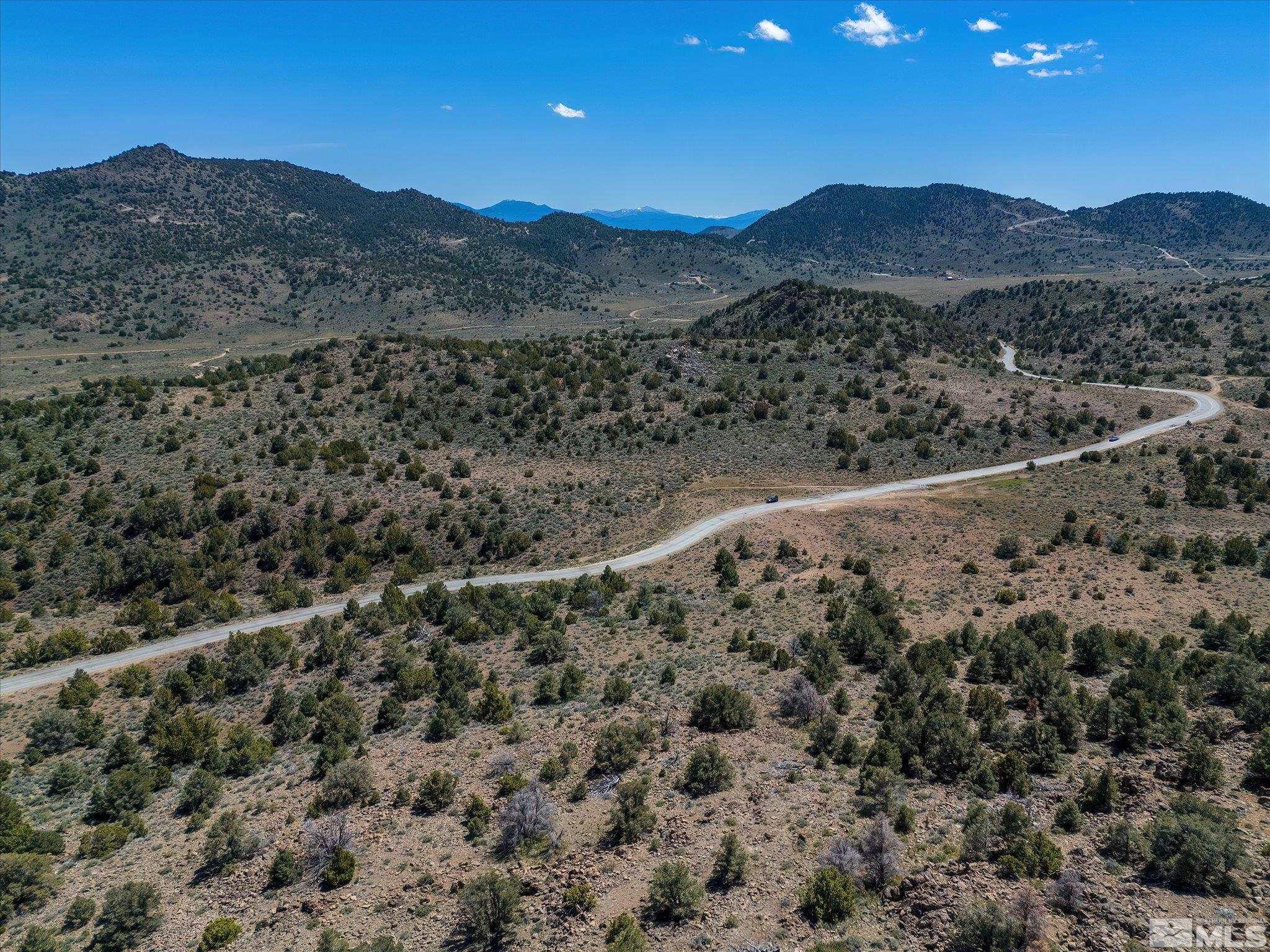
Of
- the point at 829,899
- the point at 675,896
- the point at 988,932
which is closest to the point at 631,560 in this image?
the point at 675,896

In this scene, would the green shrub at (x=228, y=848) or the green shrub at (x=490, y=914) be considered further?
the green shrub at (x=228, y=848)

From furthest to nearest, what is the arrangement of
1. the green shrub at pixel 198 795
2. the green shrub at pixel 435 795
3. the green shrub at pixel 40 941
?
the green shrub at pixel 198 795
the green shrub at pixel 435 795
the green shrub at pixel 40 941

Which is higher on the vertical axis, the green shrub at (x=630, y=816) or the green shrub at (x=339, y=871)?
the green shrub at (x=630, y=816)

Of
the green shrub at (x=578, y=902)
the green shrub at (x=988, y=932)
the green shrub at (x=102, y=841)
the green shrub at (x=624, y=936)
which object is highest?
the green shrub at (x=988, y=932)

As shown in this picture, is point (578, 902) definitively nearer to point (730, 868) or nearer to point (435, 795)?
point (730, 868)

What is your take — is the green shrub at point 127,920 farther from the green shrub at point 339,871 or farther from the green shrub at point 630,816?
the green shrub at point 630,816

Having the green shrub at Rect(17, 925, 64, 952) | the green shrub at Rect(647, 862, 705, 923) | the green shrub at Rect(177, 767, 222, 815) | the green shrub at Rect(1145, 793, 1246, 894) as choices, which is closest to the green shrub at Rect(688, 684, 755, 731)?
the green shrub at Rect(647, 862, 705, 923)

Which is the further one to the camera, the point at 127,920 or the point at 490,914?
the point at 127,920

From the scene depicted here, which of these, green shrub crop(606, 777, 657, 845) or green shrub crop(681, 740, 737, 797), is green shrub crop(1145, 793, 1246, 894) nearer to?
green shrub crop(681, 740, 737, 797)

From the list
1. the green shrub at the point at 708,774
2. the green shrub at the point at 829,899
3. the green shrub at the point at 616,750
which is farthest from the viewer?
the green shrub at the point at 616,750

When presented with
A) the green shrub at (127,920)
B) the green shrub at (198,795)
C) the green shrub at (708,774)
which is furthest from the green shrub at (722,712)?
the green shrub at (198,795)
